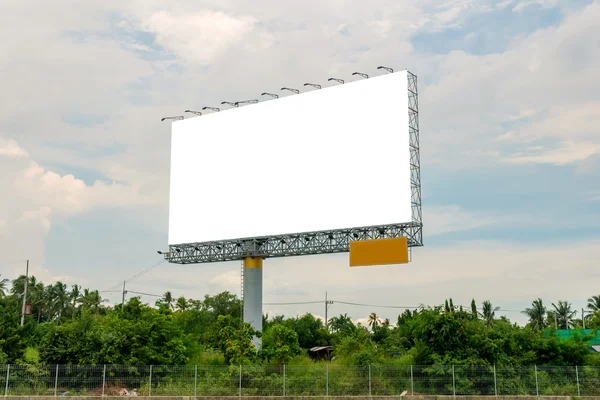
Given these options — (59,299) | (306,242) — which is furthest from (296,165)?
(59,299)

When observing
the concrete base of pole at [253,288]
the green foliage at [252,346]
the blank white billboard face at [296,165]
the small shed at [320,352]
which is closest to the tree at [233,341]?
the green foliage at [252,346]

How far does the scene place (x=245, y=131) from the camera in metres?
42.5

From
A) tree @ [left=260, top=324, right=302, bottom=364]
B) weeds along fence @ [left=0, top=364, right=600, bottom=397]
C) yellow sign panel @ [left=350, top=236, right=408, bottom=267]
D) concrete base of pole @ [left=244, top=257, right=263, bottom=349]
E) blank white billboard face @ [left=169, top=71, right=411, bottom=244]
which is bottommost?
weeds along fence @ [left=0, top=364, right=600, bottom=397]

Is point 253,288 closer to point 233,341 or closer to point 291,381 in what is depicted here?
point 233,341

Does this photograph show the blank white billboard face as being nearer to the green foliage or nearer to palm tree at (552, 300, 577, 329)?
the green foliage

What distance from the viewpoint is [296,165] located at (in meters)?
39.8

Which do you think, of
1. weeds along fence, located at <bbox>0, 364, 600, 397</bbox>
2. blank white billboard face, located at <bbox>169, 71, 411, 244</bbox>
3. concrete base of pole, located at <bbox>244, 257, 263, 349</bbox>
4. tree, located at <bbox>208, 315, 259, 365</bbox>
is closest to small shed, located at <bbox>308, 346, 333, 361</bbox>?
concrete base of pole, located at <bbox>244, 257, 263, 349</bbox>

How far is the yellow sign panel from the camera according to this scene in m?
35.5

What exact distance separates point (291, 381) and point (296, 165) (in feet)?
53.7

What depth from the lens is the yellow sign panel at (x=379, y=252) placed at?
35.5m

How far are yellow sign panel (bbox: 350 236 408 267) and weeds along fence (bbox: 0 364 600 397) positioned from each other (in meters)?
8.98

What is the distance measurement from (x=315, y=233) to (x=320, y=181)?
320 cm

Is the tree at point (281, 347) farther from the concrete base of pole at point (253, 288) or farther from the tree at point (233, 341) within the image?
the concrete base of pole at point (253, 288)

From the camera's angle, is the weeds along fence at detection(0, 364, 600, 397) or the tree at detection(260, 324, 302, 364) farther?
the tree at detection(260, 324, 302, 364)
